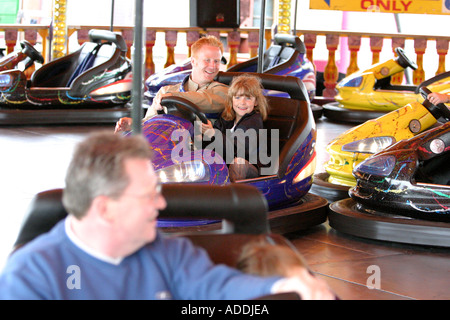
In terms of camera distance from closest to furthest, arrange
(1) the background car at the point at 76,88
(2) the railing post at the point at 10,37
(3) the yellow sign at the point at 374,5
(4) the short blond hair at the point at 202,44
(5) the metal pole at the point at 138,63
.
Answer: (5) the metal pole at the point at 138,63
(4) the short blond hair at the point at 202,44
(1) the background car at the point at 76,88
(3) the yellow sign at the point at 374,5
(2) the railing post at the point at 10,37

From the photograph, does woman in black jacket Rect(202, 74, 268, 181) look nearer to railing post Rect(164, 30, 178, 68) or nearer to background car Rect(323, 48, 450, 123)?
background car Rect(323, 48, 450, 123)

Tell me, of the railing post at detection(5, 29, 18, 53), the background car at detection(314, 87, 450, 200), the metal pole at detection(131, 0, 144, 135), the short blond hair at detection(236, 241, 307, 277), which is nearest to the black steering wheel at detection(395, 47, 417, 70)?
the background car at detection(314, 87, 450, 200)

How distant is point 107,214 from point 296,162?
1.60m

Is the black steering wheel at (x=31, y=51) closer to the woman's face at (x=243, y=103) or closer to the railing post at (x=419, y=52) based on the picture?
the woman's face at (x=243, y=103)

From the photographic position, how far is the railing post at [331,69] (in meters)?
6.86

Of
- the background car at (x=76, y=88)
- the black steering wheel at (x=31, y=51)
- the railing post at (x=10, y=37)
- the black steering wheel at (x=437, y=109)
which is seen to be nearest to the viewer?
the black steering wheel at (x=437, y=109)

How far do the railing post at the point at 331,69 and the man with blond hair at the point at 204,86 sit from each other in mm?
4303

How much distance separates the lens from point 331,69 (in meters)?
6.93

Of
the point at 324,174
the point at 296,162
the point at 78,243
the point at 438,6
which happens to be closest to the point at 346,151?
the point at 324,174

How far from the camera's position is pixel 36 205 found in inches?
42.5

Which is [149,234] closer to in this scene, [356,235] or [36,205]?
[36,205]

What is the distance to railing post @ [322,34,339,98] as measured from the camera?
6859 millimetres

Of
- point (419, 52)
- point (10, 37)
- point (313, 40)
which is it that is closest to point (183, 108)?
point (313, 40)

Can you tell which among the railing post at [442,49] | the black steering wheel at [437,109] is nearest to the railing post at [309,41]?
the railing post at [442,49]
